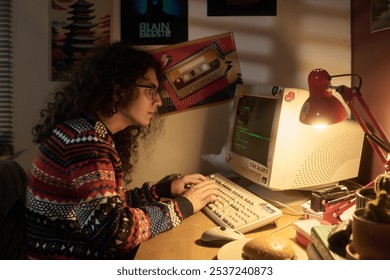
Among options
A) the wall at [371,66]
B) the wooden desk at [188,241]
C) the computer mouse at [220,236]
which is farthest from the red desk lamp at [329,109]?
the wall at [371,66]

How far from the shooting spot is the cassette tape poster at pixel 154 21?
161 cm

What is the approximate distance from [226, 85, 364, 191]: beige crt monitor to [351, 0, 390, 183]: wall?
0.36 feet

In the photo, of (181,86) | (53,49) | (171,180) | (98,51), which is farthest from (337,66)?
(53,49)

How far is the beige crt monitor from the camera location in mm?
1168

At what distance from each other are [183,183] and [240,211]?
326 mm

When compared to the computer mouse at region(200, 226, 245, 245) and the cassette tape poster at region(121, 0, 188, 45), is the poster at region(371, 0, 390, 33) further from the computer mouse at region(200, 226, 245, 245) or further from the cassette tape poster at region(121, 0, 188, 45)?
the computer mouse at region(200, 226, 245, 245)

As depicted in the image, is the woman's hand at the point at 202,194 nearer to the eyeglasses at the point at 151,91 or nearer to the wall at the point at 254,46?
the eyeglasses at the point at 151,91

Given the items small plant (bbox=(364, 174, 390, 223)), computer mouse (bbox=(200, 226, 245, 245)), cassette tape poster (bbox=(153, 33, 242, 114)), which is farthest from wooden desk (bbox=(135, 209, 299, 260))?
cassette tape poster (bbox=(153, 33, 242, 114))

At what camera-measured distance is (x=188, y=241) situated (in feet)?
3.15

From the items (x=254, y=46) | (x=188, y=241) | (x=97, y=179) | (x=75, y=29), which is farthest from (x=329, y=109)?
(x=75, y=29)

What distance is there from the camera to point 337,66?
162cm

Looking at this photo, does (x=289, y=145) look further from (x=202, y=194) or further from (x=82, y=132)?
(x=82, y=132)
